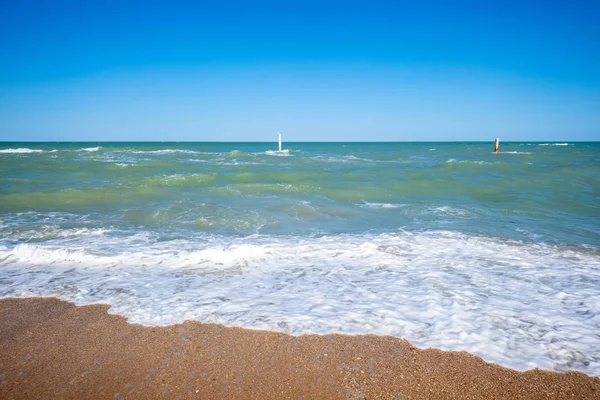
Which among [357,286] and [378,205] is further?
[378,205]

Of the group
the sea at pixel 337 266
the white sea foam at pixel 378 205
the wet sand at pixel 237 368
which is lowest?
the wet sand at pixel 237 368

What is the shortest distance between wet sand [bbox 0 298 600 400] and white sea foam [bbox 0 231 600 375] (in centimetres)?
21

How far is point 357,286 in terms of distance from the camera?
4.19 meters

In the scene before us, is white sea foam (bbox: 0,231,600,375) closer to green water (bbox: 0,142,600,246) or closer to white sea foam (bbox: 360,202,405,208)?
green water (bbox: 0,142,600,246)

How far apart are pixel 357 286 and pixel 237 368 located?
6.68 ft

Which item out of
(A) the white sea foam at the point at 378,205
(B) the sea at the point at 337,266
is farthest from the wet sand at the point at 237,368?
(A) the white sea foam at the point at 378,205

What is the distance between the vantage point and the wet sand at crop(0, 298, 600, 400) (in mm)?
2342

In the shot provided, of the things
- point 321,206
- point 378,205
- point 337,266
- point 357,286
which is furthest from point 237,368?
point 378,205

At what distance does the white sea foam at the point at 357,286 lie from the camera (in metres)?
3.11

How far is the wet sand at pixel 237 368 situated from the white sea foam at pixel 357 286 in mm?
207

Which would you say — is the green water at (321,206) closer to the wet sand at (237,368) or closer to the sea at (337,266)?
the sea at (337,266)

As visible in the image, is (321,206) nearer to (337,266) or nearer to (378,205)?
(378,205)

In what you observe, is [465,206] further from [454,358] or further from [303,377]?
[303,377]

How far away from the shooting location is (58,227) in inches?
276
